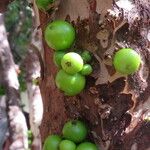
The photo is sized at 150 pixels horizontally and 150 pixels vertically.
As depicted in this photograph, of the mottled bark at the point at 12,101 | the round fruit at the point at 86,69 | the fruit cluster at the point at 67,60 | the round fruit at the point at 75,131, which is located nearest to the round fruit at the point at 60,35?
the fruit cluster at the point at 67,60

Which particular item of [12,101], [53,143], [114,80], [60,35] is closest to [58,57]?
[60,35]

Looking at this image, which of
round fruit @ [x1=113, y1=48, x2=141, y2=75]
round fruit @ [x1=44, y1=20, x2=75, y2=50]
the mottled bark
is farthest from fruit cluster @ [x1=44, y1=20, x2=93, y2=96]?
the mottled bark

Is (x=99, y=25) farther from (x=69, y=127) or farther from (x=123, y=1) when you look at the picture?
(x=69, y=127)

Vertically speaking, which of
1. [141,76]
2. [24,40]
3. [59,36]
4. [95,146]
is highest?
[59,36]

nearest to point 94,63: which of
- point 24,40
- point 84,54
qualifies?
point 84,54

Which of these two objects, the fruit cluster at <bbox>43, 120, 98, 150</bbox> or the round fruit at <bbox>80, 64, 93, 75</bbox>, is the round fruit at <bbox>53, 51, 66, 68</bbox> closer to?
the round fruit at <bbox>80, 64, 93, 75</bbox>

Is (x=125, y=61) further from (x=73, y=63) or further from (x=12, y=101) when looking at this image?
(x=12, y=101)
